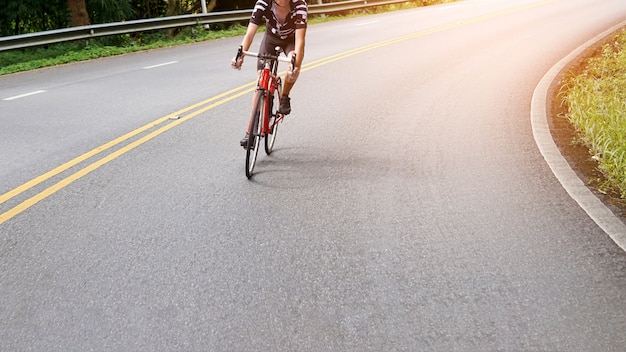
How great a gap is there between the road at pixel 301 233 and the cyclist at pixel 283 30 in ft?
3.28

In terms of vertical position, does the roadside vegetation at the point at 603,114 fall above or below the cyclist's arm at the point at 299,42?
below

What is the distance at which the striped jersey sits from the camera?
257 inches

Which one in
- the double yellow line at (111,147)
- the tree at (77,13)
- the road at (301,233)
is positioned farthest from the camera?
the tree at (77,13)

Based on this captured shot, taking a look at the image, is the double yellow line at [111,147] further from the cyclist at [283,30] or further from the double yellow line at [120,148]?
the cyclist at [283,30]

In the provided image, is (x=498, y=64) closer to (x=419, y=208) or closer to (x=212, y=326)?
(x=419, y=208)

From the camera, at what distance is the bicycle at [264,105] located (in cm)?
628

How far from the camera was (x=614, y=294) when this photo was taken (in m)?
3.89

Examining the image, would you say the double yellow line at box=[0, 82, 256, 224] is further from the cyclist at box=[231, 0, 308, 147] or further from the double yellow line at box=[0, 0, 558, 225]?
the cyclist at box=[231, 0, 308, 147]

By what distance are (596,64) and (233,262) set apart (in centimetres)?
931

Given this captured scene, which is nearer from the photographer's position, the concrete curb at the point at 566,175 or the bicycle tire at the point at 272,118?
the concrete curb at the point at 566,175

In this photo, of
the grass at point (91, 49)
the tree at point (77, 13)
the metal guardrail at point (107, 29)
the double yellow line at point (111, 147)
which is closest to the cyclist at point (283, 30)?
the double yellow line at point (111, 147)

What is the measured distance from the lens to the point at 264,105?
6.60 m

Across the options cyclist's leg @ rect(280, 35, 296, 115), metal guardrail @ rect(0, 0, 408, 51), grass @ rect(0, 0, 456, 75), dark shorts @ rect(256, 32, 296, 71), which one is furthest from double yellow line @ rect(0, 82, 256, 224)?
metal guardrail @ rect(0, 0, 408, 51)

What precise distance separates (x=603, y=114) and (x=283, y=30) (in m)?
3.83
